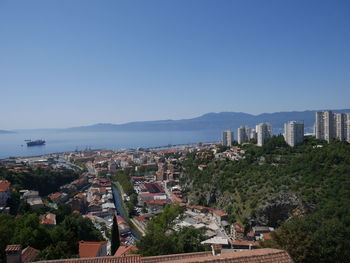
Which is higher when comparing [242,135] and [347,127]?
[347,127]

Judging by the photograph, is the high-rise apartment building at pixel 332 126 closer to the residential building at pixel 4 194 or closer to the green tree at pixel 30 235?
the green tree at pixel 30 235

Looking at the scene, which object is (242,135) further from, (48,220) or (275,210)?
(48,220)

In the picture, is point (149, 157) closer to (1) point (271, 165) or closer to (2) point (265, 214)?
(1) point (271, 165)

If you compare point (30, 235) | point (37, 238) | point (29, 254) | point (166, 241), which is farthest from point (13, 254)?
point (37, 238)

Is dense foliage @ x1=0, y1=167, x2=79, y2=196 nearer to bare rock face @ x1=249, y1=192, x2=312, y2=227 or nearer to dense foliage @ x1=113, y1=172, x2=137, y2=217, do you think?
dense foliage @ x1=113, y1=172, x2=137, y2=217

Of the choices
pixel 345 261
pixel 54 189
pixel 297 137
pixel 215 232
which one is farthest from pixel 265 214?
pixel 54 189

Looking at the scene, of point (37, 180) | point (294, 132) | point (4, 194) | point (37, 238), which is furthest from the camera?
point (294, 132)

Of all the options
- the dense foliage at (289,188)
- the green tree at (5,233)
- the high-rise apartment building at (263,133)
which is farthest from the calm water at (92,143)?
the green tree at (5,233)
